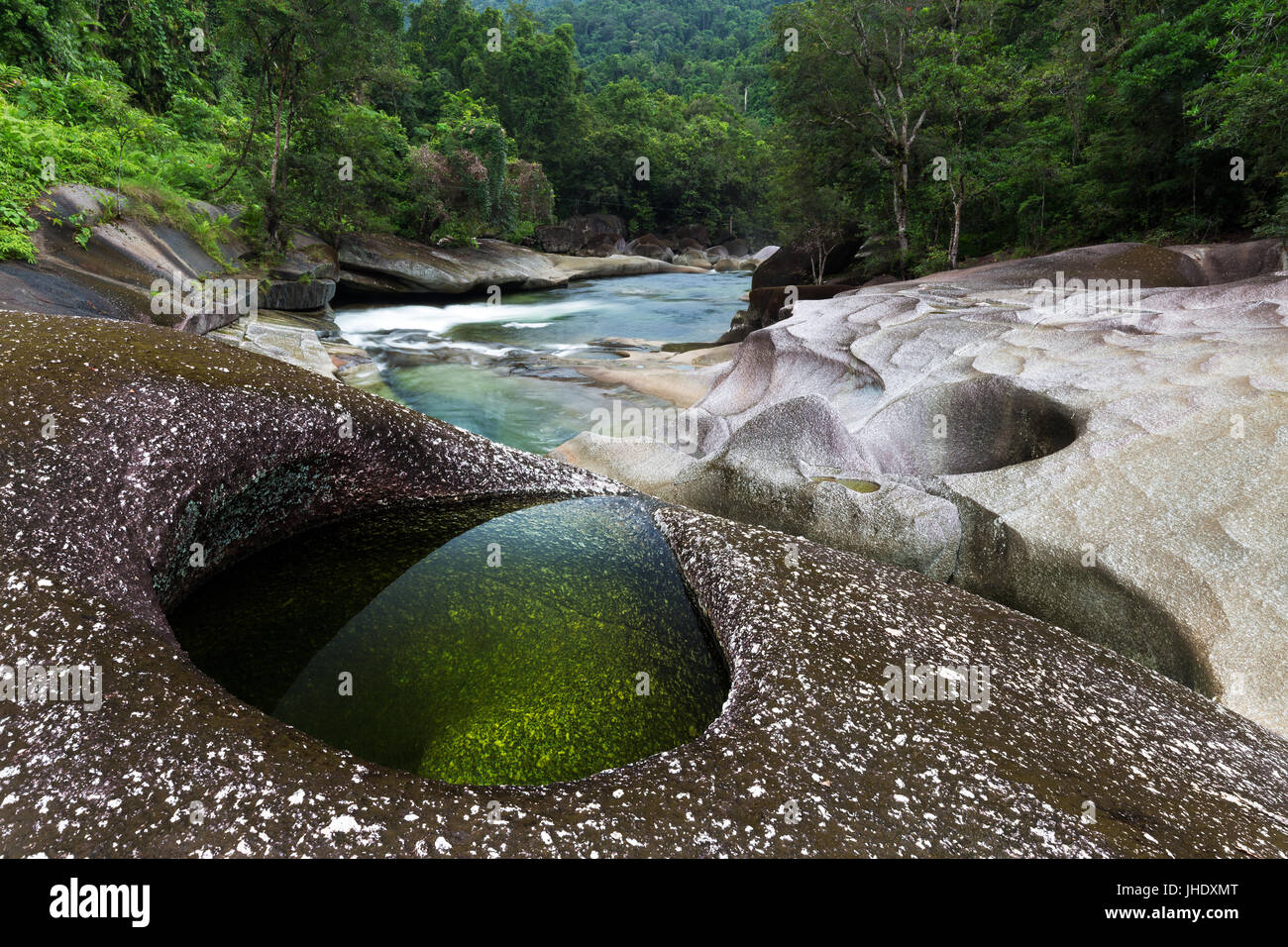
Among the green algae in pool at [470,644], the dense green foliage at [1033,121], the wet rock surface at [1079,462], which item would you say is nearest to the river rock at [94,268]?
the green algae in pool at [470,644]

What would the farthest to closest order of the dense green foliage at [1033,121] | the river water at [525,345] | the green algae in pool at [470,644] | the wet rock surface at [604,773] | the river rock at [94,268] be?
the river water at [525,345] < the dense green foliage at [1033,121] < the river rock at [94,268] < the green algae in pool at [470,644] < the wet rock surface at [604,773]

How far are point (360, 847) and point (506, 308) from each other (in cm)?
2453

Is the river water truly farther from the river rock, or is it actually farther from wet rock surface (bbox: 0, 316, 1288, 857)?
wet rock surface (bbox: 0, 316, 1288, 857)

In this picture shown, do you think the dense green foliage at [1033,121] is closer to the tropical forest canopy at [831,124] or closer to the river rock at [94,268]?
the tropical forest canopy at [831,124]

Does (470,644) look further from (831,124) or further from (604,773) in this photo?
(831,124)

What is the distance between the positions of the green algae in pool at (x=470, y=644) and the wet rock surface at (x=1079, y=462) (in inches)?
75.1

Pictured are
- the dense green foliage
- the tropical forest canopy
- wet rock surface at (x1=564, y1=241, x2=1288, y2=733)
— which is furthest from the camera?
the dense green foliage

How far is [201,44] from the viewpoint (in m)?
17.8

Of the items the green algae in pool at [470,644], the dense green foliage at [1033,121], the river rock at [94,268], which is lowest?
the green algae in pool at [470,644]

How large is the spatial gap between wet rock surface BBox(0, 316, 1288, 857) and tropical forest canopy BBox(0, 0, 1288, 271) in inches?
232

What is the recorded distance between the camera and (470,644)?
3529 mm

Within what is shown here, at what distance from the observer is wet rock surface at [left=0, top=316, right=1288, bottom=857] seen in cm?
202

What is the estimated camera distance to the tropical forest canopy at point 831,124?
35.3 feet

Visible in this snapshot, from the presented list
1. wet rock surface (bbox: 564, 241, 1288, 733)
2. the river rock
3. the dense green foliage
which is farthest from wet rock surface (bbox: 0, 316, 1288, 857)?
the dense green foliage
